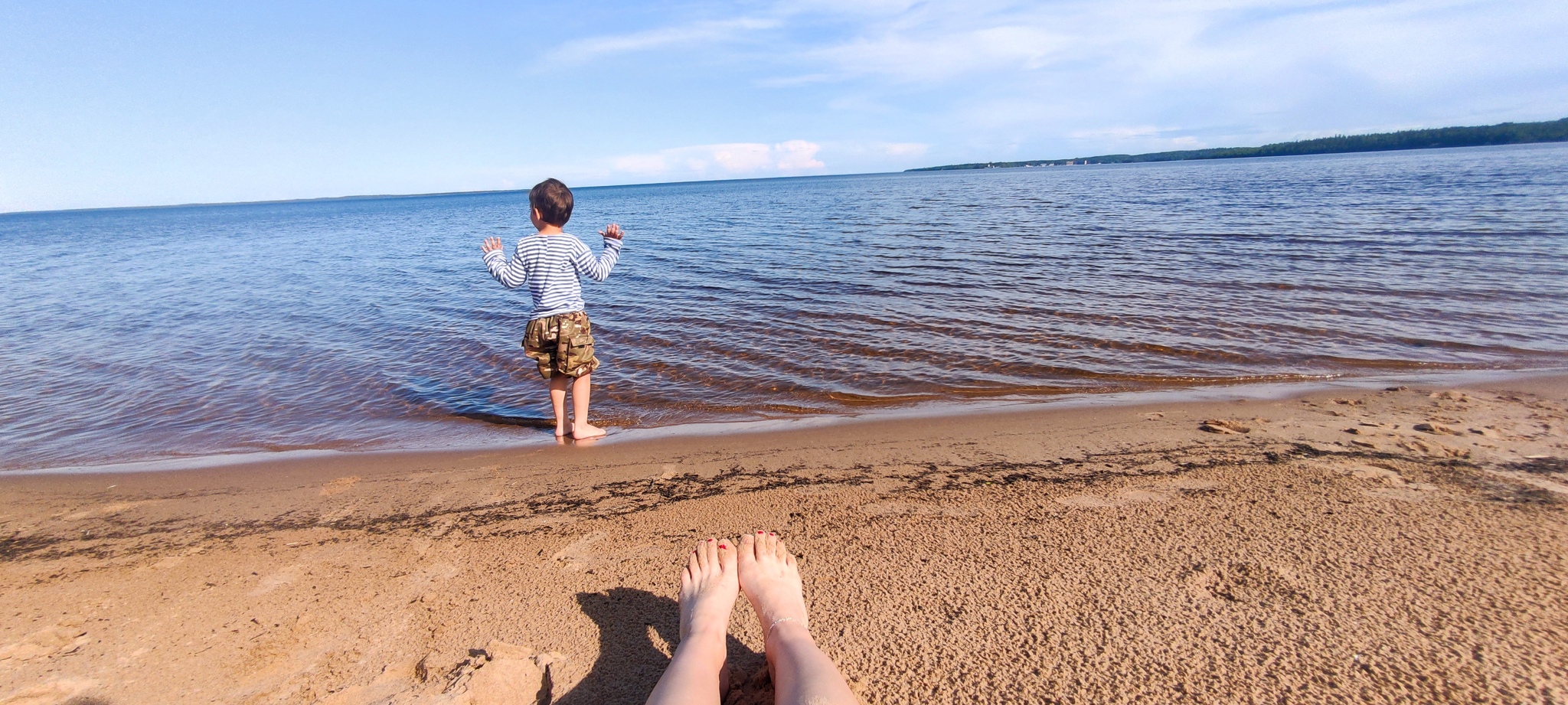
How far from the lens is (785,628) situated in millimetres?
2264

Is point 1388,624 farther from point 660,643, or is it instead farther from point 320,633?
point 320,633

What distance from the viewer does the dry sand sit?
2.14m

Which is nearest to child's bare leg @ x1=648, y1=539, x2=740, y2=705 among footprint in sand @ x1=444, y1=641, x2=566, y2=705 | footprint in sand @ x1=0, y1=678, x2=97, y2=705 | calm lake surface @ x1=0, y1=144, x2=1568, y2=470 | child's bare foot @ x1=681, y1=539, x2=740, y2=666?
child's bare foot @ x1=681, y1=539, x2=740, y2=666

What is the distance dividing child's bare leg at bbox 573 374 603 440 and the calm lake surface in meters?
0.52

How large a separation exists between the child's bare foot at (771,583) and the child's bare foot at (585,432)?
95.0 inches

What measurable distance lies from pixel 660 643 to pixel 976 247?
14.3 meters

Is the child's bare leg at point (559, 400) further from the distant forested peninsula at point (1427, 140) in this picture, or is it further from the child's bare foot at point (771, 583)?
the distant forested peninsula at point (1427, 140)

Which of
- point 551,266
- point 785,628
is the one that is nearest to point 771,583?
point 785,628

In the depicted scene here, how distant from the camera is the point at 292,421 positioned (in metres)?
5.86

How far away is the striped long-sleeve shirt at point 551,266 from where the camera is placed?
462 cm

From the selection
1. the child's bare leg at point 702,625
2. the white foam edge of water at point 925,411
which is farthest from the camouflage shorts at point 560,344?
the child's bare leg at point 702,625

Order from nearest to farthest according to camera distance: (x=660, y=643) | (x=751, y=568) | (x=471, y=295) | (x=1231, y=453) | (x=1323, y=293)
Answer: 1. (x=660, y=643)
2. (x=751, y=568)
3. (x=1231, y=453)
4. (x=1323, y=293)
5. (x=471, y=295)

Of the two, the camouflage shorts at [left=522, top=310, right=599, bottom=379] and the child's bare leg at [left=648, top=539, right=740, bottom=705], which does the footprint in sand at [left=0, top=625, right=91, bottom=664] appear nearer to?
the child's bare leg at [left=648, top=539, right=740, bottom=705]

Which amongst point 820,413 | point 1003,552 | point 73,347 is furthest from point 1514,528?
point 73,347
